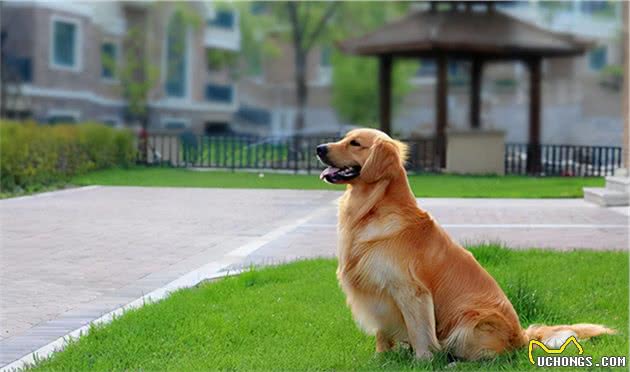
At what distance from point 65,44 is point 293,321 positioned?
3257cm

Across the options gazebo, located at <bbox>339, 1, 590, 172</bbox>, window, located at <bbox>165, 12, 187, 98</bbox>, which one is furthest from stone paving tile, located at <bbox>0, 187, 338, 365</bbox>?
window, located at <bbox>165, 12, 187, 98</bbox>

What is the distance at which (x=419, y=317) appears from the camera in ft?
16.9

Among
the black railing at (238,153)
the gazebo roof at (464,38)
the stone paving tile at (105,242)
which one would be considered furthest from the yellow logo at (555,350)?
the black railing at (238,153)

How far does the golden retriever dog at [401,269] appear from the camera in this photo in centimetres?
516

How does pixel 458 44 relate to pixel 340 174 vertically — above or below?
above

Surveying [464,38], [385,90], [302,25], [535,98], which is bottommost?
[535,98]

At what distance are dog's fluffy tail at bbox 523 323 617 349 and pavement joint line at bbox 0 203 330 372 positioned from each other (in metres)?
2.83

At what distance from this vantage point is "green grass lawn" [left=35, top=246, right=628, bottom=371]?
534 cm

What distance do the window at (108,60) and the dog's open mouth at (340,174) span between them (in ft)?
114

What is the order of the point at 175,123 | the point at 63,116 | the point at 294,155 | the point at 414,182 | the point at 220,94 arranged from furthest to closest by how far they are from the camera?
the point at 220,94, the point at 175,123, the point at 63,116, the point at 294,155, the point at 414,182

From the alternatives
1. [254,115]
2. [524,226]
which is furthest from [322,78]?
[524,226]

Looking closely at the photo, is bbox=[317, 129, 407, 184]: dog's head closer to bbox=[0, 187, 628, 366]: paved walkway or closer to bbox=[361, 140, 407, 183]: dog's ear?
bbox=[361, 140, 407, 183]: dog's ear

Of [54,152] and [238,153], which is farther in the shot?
[238,153]

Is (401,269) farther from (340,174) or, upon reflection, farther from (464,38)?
(464,38)
